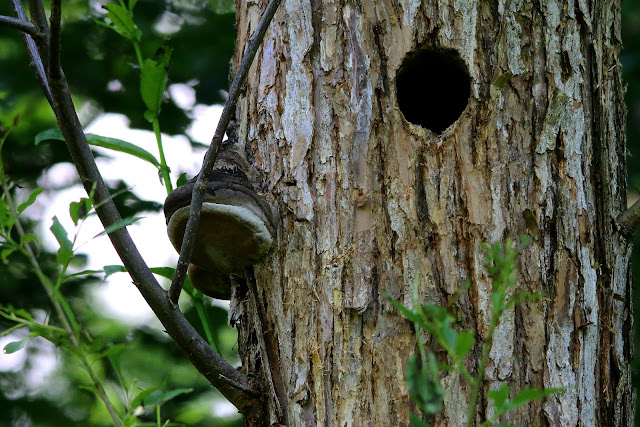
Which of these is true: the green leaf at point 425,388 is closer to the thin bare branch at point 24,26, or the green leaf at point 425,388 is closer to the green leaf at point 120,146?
the thin bare branch at point 24,26

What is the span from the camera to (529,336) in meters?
2.02

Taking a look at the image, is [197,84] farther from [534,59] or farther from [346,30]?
[534,59]

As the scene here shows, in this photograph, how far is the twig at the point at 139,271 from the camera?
5.58 feet

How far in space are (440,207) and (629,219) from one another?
600 millimetres

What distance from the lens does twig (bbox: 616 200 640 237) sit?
2.24 metres

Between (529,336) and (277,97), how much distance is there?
1069 millimetres

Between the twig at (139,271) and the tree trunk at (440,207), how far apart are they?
10cm

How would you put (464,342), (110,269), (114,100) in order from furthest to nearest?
(114,100), (110,269), (464,342)

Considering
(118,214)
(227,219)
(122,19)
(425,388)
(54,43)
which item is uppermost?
(122,19)

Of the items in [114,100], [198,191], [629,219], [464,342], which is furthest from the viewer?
[114,100]

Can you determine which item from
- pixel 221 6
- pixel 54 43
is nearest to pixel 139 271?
pixel 54 43

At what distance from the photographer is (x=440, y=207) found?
2.12 metres

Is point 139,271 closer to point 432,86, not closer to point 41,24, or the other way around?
point 41,24

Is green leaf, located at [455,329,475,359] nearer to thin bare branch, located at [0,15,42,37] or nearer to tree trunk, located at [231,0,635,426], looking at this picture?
tree trunk, located at [231,0,635,426]
